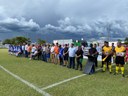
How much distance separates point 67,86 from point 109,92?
6.51ft

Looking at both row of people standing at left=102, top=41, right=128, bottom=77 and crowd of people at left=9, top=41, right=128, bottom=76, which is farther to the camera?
crowd of people at left=9, top=41, right=128, bottom=76

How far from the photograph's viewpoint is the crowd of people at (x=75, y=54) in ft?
50.3

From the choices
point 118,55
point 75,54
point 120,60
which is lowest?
point 120,60

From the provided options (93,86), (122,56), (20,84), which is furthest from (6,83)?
(122,56)

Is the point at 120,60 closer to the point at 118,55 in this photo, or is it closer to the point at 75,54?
the point at 118,55

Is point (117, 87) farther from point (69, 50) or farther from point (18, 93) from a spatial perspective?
point (69, 50)

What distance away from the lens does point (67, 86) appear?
443 inches

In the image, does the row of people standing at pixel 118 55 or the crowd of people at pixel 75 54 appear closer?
the row of people standing at pixel 118 55

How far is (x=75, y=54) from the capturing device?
63.2 feet

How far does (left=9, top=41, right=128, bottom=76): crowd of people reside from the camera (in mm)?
15320

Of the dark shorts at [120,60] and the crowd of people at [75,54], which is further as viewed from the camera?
the crowd of people at [75,54]

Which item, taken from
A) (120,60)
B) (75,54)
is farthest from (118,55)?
(75,54)

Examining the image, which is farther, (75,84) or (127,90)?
(75,84)

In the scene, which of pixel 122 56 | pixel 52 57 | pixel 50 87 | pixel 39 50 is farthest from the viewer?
pixel 39 50
